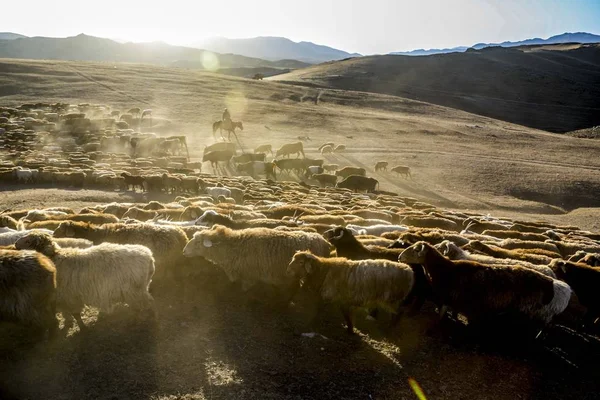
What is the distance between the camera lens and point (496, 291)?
22.7 ft

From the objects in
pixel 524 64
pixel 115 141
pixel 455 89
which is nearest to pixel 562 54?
pixel 524 64

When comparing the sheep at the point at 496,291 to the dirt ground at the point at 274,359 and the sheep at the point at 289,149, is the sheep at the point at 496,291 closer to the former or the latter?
the dirt ground at the point at 274,359

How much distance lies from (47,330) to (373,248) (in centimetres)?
639

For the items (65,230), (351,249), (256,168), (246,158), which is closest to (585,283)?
(351,249)

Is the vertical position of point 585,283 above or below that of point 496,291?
below

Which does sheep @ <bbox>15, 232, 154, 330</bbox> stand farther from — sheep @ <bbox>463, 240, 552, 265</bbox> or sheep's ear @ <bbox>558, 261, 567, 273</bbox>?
sheep's ear @ <bbox>558, 261, 567, 273</bbox>

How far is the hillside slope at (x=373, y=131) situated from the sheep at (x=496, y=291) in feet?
66.1

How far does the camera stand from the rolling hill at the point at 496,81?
8750 cm

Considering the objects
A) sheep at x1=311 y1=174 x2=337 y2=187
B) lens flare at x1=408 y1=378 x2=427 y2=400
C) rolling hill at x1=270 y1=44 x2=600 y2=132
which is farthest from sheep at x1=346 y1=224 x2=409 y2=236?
rolling hill at x1=270 y1=44 x2=600 y2=132

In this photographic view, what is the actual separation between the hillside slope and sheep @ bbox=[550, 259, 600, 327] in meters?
18.5

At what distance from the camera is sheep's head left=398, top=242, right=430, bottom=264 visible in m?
7.50

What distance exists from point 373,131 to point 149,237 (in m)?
48.6

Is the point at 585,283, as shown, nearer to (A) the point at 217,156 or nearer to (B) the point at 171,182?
(B) the point at 171,182

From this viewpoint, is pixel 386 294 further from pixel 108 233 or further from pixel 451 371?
pixel 108 233
